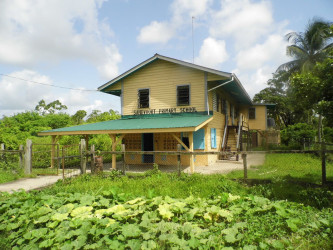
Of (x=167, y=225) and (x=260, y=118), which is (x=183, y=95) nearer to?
(x=167, y=225)

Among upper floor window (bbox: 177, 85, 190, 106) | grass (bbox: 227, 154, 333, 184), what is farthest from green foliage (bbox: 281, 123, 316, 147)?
upper floor window (bbox: 177, 85, 190, 106)

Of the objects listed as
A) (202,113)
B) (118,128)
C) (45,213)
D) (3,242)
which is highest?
(202,113)

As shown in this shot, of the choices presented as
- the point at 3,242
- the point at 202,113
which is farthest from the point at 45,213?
the point at 202,113

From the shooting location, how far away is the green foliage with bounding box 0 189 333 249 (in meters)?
3.62

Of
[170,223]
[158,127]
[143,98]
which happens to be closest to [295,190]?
[170,223]

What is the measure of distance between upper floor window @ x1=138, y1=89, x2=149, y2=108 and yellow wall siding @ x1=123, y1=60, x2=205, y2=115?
252 mm

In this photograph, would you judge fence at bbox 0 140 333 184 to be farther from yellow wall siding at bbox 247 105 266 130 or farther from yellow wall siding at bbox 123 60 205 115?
yellow wall siding at bbox 247 105 266 130

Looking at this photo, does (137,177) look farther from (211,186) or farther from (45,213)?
(45,213)

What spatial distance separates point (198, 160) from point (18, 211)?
971cm

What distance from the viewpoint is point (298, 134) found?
2127 cm

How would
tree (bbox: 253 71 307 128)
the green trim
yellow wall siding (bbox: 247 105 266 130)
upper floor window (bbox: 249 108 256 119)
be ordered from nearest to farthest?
the green trim
yellow wall siding (bbox: 247 105 266 130)
upper floor window (bbox: 249 108 256 119)
tree (bbox: 253 71 307 128)

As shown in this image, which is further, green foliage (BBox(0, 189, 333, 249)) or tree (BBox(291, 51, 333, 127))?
tree (BBox(291, 51, 333, 127))

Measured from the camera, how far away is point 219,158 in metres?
15.5

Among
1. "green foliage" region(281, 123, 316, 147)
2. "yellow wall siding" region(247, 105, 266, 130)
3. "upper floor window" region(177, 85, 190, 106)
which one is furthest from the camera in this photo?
"yellow wall siding" region(247, 105, 266, 130)
